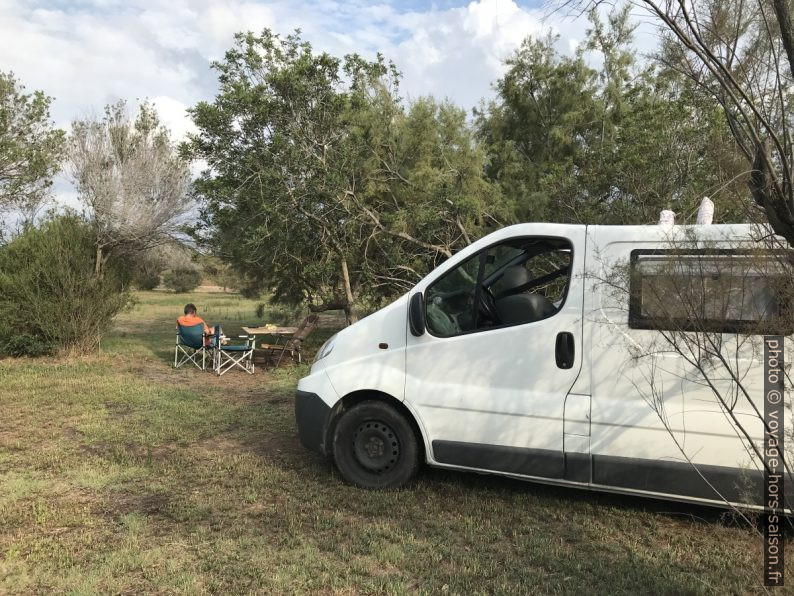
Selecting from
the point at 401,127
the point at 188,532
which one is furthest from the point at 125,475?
the point at 401,127

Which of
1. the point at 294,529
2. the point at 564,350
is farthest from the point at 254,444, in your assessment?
the point at 564,350

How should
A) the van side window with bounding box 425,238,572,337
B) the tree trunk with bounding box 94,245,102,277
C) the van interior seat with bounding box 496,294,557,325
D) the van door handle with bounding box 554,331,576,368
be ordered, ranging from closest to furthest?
the van door handle with bounding box 554,331,576,368 → the van interior seat with bounding box 496,294,557,325 → the van side window with bounding box 425,238,572,337 → the tree trunk with bounding box 94,245,102,277

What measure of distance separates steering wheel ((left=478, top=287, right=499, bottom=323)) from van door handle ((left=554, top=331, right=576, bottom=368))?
23.8 inches

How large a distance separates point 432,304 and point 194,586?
8.51 feet

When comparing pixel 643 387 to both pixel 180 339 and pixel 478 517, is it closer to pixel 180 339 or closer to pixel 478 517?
pixel 478 517

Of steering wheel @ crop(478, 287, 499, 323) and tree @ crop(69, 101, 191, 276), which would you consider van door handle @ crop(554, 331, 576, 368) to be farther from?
tree @ crop(69, 101, 191, 276)

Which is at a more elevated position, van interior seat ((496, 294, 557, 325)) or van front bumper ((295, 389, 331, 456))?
van interior seat ((496, 294, 557, 325))

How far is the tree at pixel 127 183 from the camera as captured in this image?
13180mm

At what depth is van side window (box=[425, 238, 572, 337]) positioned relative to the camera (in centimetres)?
446

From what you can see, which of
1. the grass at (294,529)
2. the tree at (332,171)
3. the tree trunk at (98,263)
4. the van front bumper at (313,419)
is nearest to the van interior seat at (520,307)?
the grass at (294,529)

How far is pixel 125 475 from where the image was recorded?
5.15 metres

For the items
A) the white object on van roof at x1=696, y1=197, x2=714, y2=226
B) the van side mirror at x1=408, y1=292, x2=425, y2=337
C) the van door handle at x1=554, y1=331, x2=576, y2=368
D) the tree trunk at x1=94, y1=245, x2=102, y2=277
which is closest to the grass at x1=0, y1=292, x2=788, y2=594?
the van door handle at x1=554, y1=331, x2=576, y2=368

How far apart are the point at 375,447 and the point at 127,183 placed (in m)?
11.7

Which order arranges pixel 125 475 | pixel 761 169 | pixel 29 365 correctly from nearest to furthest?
pixel 761 169 < pixel 125 475 < pixel 29 365
